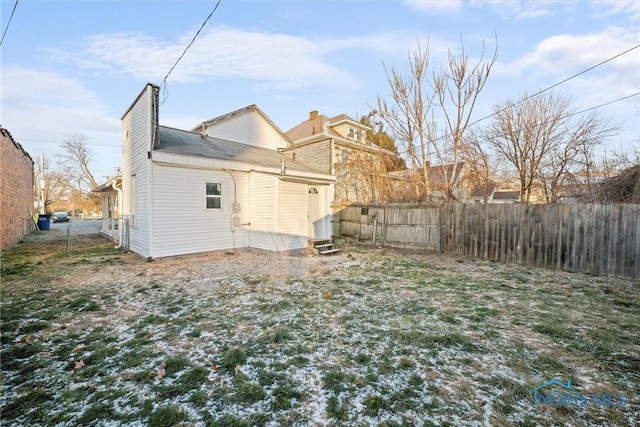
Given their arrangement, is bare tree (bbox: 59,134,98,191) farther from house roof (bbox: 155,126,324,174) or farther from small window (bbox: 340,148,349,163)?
small window (bbox: 340,148,349,163)

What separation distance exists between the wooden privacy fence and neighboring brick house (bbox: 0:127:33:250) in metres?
13.9

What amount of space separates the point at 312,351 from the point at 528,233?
828cm

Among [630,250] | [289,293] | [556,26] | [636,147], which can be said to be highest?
[556,26]

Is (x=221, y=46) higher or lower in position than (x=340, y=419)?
higher

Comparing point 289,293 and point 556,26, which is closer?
point 289,293

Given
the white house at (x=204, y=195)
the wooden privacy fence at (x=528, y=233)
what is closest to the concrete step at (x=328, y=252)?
the white house at (x=204, y=195)

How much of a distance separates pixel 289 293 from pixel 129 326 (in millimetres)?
2638

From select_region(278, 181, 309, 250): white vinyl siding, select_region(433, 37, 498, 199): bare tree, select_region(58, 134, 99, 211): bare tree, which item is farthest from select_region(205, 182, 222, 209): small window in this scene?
select_region(58, 134, 99, 211): bare tree

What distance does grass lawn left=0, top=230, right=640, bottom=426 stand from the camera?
2340 mm

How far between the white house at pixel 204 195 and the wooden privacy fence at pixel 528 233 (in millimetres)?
3582

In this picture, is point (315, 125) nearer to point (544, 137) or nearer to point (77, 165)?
point (544, 137)

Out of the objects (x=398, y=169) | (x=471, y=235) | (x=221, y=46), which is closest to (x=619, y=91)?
(x=471, y=235)

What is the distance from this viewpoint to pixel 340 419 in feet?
7.41

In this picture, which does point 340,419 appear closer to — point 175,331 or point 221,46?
point 175,331
